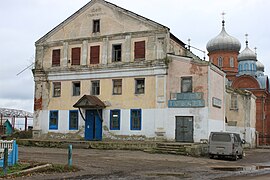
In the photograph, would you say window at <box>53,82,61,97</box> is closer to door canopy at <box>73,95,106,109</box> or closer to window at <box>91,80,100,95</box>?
window at <box>91,80,100,95</box>

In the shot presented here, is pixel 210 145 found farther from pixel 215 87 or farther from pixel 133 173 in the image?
pixel 133 173

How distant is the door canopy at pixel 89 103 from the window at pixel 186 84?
626cm

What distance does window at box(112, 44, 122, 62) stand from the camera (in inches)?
1202

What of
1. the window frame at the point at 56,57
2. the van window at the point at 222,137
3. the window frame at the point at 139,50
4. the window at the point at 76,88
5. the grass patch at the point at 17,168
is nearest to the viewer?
the grass patch at the point at 17,168

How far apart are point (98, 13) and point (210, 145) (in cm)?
1482

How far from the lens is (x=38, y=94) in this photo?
33281 mm

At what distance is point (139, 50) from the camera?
97.0ft

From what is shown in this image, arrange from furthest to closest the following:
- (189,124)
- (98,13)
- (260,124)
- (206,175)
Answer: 1. (260,124)
2. (98,13)
3. (189,124)
4. (206,175)

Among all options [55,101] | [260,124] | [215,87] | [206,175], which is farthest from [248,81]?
[206,175]

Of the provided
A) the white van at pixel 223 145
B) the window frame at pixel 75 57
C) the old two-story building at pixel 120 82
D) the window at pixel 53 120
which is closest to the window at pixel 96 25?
the old two-story building at pixel 120 82

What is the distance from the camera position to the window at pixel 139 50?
2940cm

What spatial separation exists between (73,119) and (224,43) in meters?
31.5

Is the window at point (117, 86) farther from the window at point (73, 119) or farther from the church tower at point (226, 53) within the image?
the church tower at point (226, 53)

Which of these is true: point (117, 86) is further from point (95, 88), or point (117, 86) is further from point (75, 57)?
point (75, 57)
